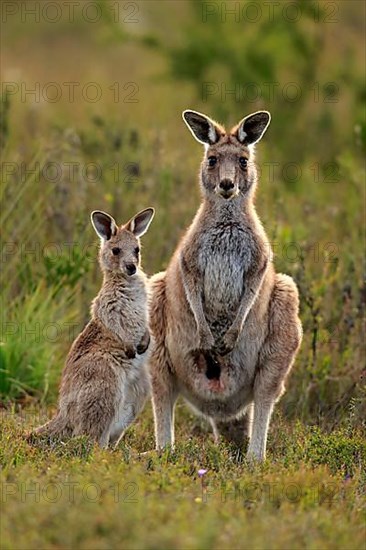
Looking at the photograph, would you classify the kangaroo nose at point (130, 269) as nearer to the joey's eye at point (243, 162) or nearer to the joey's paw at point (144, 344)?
the joey's paw at point (144, 344)

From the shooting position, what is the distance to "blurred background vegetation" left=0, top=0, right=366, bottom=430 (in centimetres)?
895

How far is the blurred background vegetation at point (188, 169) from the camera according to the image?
29.4ft

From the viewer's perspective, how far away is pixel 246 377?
24.1 ft

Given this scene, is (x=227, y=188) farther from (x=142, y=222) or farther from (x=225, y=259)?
(x=142, y=222)

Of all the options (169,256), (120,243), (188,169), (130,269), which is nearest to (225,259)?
(130,269)

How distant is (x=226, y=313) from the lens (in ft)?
24.3

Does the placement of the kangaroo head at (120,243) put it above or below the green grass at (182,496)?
above

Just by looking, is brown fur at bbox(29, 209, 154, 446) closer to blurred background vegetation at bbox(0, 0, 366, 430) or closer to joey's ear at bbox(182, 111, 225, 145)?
joey's ear at bbox(182, 111, 225, 145)

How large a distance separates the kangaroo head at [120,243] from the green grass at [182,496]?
3.87 ft

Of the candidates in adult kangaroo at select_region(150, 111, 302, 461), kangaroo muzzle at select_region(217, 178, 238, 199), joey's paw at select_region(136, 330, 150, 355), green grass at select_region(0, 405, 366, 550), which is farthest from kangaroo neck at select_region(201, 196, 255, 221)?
green grass at select_region(0, 405, 366, 550)

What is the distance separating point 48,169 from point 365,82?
7206mm

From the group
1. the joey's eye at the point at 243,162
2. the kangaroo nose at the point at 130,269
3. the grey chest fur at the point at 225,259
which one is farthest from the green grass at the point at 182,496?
the joey's eye at the point at 243,162

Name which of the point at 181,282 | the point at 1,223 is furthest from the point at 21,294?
the point at 181,282

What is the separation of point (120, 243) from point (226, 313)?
2.72 ft
